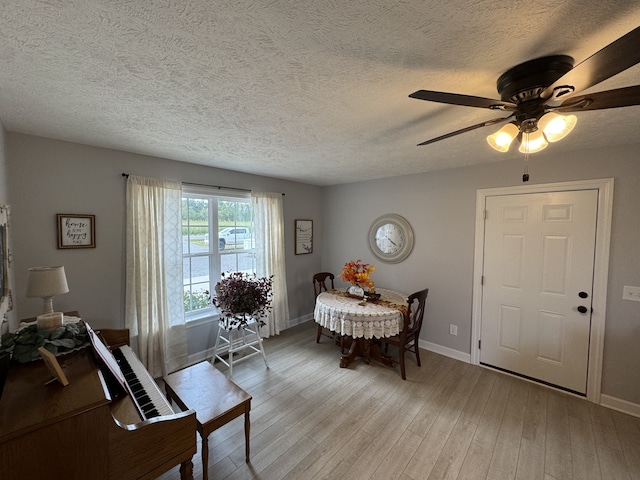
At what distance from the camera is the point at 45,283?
1.63 metres

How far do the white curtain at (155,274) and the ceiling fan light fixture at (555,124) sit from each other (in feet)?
9.86

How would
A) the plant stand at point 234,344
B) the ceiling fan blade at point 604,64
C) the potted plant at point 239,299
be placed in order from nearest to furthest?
the ceiling fan blade at point 604,64 < the potted plant at point 239,299 < the plant stand at point 234,344

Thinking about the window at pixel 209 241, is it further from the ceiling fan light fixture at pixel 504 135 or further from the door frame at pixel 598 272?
the door frame at pixel 598 272

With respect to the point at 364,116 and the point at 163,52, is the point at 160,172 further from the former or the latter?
the point at 364,116

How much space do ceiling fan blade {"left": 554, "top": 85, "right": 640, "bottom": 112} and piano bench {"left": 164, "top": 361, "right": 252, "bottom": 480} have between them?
2323 millimetres

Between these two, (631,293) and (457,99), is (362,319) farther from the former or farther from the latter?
(631,293)

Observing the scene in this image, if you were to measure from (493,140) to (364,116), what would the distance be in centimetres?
76

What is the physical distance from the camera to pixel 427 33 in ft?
3.13

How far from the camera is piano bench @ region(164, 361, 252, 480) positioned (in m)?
1.51

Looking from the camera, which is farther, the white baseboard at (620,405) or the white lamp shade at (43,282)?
the white baseboard at (620,405)

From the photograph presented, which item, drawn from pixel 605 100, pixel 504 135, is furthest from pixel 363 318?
pixel 605 100

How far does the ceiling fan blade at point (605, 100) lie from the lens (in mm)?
979

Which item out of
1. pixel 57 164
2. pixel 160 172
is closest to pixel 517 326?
pixel 160 172

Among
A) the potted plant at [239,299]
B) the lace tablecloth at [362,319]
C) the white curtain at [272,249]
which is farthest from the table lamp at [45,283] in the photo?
the lace tablecloth at [362,319]
